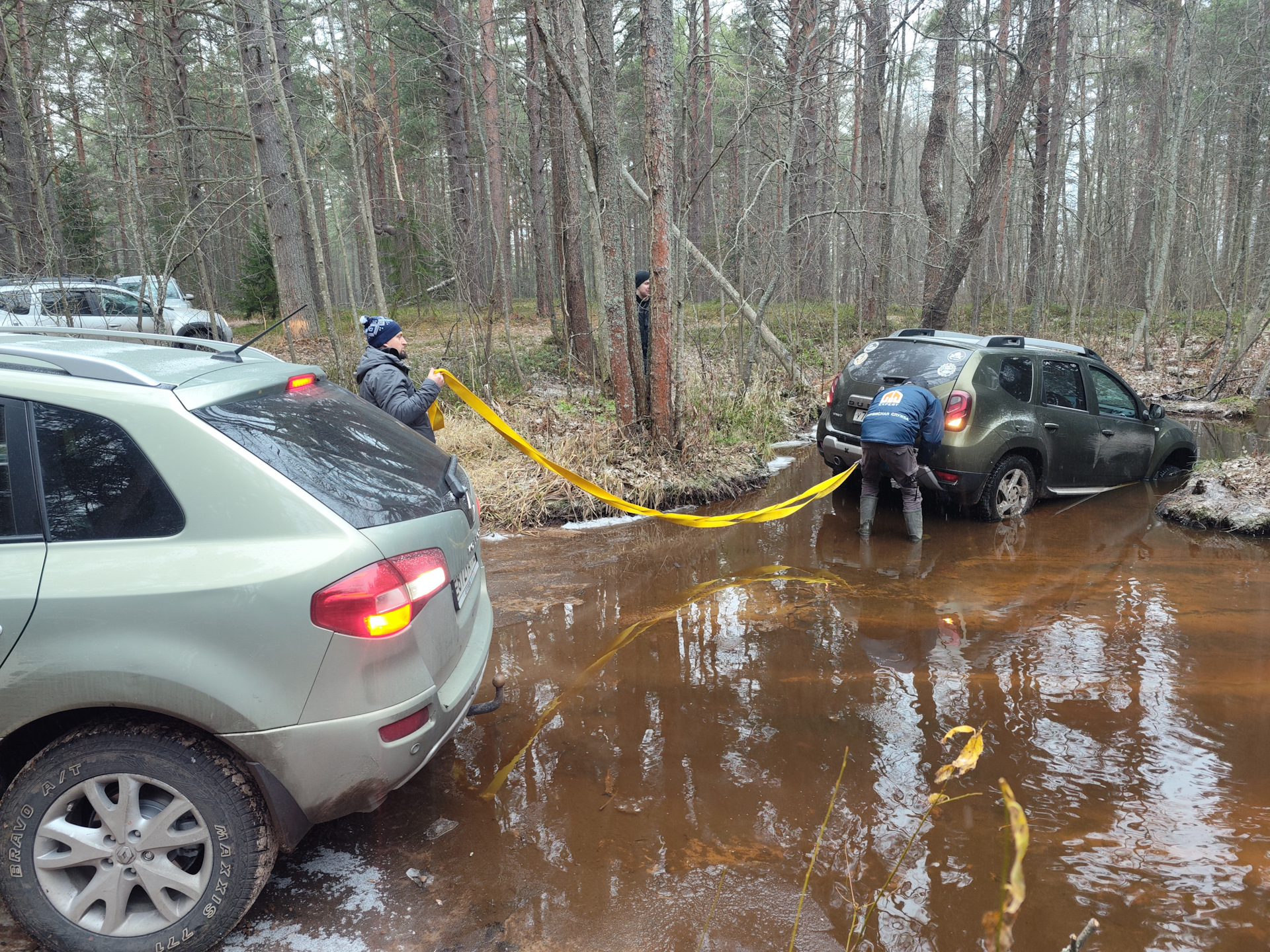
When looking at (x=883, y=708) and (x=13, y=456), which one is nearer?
(x=13, y=456)

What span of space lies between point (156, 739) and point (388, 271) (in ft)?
64.6

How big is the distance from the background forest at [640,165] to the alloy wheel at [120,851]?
21.7 ft

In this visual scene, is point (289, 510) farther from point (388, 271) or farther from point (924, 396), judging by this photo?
point (388, 271)

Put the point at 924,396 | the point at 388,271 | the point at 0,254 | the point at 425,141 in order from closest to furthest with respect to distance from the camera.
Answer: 1. the point at 924,396
2. the point at 0,254
3. the point at 388,271
4. the point at 425,141

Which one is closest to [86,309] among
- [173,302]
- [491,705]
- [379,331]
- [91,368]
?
[173,302]

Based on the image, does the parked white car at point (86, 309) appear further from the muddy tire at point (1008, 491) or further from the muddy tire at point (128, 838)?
the muddy tire at point (1008, 491)

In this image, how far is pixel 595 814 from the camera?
3.08 m

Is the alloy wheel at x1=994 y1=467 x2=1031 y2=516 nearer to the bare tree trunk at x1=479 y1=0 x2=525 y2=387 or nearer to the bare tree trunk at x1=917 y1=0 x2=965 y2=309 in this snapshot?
the bare tree trunk at x1=479 y1=0 x2=525 y2=387

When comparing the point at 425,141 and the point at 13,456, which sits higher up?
the point at 425,141

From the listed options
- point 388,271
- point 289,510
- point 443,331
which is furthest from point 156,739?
point 388,271

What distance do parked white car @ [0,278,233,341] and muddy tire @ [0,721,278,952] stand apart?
7.80 meters

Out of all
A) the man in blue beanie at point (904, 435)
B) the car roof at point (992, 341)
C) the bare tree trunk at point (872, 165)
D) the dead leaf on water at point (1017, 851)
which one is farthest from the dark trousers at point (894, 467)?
the bare tree trunk at point (872, 165)

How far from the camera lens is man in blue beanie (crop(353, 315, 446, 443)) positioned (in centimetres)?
515

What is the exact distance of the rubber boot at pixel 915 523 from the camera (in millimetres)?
6879
